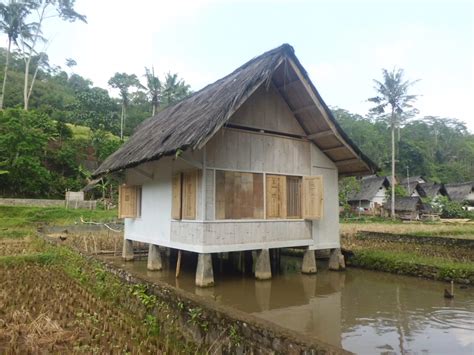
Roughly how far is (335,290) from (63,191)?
96.9ft

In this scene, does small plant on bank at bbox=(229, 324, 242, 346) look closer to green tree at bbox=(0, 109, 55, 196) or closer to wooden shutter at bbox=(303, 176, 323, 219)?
wooden shutter at bbox=(303, 176, 323, 219)

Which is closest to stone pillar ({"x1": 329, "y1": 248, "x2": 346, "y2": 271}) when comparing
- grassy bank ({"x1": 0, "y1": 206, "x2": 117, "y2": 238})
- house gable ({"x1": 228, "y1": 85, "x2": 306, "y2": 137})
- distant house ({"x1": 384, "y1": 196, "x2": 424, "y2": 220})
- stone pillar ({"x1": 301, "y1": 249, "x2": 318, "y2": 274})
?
stone pillar ({"x1": 301, "y1": 249, "x2": 318, "y2": 274})

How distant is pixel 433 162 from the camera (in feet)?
204

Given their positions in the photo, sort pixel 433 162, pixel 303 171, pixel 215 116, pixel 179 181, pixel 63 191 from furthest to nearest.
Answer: pixel 433 162
pixel 63 191
pixel 303 171
pixel 179 181
pixel 215 116

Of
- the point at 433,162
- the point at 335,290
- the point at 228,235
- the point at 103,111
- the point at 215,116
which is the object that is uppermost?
the point at 103,111

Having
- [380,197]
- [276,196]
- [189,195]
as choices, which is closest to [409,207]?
[380,197]

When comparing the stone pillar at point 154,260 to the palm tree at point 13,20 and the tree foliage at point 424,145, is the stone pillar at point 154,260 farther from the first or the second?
the tree foliage at point 424,145

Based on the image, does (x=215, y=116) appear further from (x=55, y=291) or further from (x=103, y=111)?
(x=103, y=111)

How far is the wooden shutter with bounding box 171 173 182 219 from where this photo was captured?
33.1 ft

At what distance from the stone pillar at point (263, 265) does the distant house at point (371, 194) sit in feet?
117

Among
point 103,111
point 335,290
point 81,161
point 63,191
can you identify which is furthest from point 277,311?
point 103,111

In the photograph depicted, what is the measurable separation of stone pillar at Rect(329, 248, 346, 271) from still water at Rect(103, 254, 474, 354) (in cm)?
25

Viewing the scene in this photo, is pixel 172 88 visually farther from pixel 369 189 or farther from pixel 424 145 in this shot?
pixel 424 145

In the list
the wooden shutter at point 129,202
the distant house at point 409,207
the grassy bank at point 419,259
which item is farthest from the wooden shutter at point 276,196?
the distant house at point 409,207
